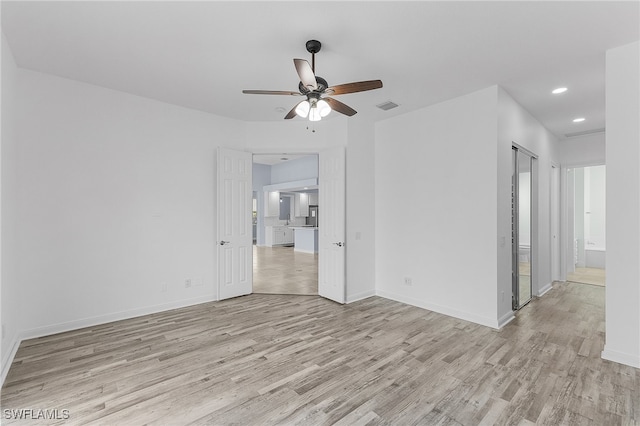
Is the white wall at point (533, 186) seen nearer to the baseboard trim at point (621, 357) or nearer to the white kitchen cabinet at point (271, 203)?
the baseboard trim at point (621, 357)

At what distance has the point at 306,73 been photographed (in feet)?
8.17

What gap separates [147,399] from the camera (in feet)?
7.52

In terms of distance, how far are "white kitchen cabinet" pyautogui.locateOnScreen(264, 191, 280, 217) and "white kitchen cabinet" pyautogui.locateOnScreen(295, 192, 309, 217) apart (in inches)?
42.2

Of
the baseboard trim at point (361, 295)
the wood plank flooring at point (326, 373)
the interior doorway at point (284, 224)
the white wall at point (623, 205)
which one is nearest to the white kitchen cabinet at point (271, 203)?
the interior doorway at point (284, 224)

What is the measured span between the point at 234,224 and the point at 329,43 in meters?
3.19

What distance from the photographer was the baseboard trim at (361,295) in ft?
15.9

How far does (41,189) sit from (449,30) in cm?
457

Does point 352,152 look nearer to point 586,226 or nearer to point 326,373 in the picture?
point 326,373

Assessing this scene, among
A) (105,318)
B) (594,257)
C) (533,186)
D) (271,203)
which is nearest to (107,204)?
(105,318)

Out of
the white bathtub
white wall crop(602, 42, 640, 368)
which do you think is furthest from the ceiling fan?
the white bathtub

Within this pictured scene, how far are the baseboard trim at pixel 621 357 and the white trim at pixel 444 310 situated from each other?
0.97m

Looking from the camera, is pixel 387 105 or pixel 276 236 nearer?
pixel 387 105

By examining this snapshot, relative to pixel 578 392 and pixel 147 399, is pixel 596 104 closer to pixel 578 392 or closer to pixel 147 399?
pixel 578 392

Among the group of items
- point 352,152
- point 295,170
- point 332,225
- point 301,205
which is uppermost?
point 295,170
